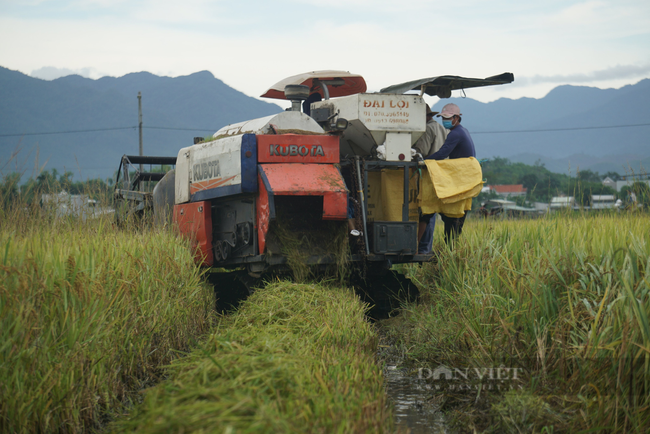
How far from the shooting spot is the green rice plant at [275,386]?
243cm

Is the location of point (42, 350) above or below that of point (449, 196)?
below

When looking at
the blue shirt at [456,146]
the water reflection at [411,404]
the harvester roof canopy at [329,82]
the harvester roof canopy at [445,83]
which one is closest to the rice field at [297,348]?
the water reflection at [411,404]

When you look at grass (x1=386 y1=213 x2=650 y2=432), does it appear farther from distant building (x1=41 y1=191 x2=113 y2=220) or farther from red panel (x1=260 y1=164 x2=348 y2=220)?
distant building (x1=41 y1=191 x2=113 y2=220)

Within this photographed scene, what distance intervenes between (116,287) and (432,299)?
11.2ft

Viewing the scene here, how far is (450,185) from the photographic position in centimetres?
670

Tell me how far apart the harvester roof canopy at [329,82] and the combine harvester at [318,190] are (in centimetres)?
83

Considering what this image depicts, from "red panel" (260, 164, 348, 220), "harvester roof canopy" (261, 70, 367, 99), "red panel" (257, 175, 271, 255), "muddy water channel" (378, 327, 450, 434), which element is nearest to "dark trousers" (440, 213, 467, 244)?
"red panel" (260, 164, 348, 220)

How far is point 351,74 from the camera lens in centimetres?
833

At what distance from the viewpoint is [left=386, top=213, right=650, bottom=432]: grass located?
3.24 meters

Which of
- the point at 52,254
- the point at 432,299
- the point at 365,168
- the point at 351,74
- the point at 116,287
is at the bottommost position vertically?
the point at 432,299

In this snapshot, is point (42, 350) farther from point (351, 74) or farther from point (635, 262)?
point (351, 74)

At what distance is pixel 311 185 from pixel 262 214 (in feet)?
1.93

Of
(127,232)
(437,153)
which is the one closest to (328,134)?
(437,153)

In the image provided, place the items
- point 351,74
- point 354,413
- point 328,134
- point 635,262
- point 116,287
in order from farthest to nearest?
point 351,74, point 328,134, point 116,287, point 635,262, point 354,413
